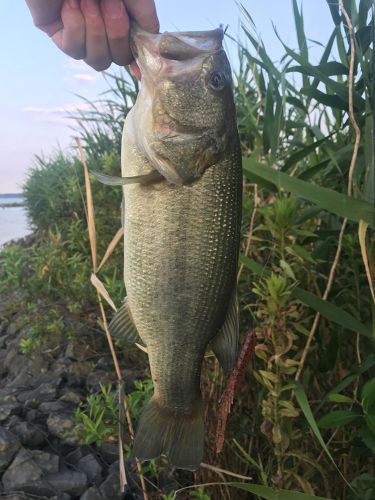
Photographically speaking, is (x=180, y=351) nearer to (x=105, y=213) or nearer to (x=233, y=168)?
(x=233, y=168)

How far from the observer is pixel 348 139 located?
2.35 meters

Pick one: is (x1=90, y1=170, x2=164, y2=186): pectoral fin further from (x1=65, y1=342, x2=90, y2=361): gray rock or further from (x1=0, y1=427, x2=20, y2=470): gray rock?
(x1=65, y1=342, x2=90, y2=361): gray rock

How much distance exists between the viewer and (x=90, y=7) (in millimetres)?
1696

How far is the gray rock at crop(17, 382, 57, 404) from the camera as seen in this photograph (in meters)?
3.46

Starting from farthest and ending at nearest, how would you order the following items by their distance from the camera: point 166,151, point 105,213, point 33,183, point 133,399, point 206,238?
point 33,183 < point 105,213 < point 133,399 < point 166,151 < point 206,238

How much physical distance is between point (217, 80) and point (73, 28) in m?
0.46

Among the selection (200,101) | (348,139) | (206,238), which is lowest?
(206,238)

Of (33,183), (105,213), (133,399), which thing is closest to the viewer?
(133,399)

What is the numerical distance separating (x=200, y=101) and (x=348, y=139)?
856mm

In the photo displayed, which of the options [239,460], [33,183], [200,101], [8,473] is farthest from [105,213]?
[33,183]

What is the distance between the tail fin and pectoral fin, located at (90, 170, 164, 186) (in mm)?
678

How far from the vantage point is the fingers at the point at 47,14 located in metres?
1.73

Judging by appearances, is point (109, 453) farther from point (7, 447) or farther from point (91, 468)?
point (7, 447)

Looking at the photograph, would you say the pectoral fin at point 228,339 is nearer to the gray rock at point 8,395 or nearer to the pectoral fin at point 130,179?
the pectoral fin at point 130,179
